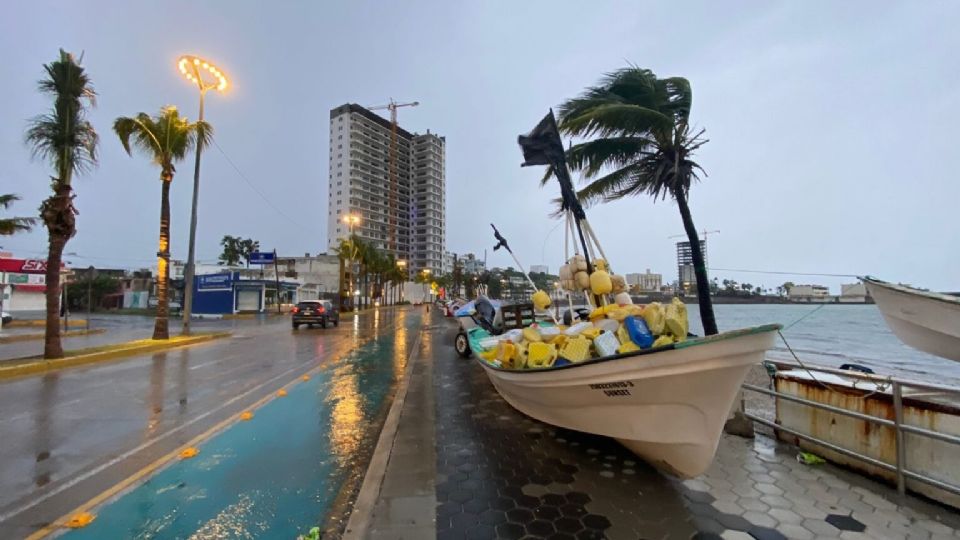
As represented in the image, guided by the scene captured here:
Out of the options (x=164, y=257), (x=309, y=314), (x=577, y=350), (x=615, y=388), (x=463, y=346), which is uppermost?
(x=164, y=257)

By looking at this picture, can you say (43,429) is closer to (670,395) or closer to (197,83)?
(670,395)

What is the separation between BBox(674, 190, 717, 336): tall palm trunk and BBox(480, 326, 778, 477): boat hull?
4.91m

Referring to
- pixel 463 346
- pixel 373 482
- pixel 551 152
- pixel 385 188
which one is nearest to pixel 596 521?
pixel 373 482

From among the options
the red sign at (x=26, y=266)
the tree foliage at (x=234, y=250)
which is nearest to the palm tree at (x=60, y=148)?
the red sign at (x=26, y=266)

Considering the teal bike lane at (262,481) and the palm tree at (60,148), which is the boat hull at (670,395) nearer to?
the teal bike lane at (262,481)

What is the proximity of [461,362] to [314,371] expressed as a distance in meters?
3.69

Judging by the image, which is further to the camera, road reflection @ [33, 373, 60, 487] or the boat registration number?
road reflection @ [33, 373, 60, 487]

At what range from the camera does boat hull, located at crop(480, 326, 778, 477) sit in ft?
10.6

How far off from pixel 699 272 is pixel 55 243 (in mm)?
15907

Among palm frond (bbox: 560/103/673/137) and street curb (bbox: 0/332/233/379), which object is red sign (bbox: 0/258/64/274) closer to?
street curb (bbox: 0/332/233/379)

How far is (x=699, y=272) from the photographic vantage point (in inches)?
324

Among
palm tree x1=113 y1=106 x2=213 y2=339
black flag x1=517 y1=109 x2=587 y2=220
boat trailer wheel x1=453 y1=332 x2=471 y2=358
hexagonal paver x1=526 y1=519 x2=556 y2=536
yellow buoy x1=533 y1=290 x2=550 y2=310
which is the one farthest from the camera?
palm tree x1=113 y1=106 x2=213 y2=339

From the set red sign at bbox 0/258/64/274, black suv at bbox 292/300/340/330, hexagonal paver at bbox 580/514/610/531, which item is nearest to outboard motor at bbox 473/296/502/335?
hexagonal paver at bbox 580/514/610/531

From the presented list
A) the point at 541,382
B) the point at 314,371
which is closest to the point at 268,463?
the point at 541,382
